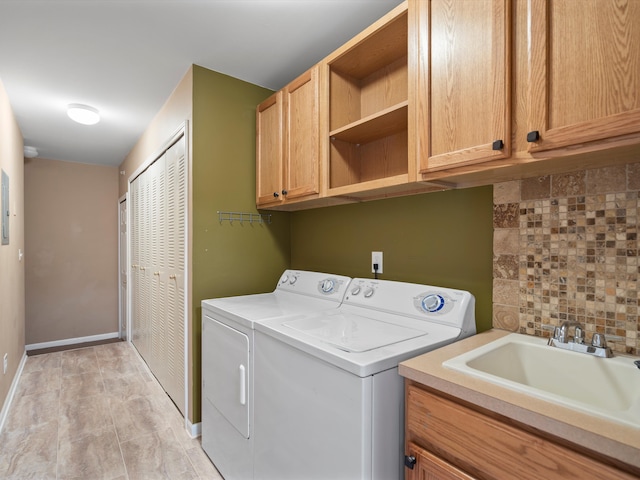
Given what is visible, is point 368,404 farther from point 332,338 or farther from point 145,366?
point 145,366

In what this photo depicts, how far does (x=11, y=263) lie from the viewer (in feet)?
9.36

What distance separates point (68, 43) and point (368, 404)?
2.44m

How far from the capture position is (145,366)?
3.46 m

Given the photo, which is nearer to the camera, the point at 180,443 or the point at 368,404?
the point at 368,404

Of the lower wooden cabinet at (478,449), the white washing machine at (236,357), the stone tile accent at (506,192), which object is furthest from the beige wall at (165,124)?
the lower wooden cabinet at (478,449)

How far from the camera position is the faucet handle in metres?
1.09

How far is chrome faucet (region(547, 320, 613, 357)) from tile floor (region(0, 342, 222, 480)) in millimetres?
1788

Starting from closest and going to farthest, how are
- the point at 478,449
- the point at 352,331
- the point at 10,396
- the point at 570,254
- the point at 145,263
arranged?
the point at 478,449 < the point at 570,254 < the point at 352,331 < the point at 10,396 < the point at 145,263

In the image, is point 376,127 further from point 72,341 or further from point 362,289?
point 72,341

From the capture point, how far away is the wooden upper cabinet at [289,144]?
1.82 metres

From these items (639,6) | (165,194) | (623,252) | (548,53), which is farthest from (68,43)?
(623,252)

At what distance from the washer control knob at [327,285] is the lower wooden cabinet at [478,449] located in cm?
95

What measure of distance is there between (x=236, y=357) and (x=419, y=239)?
1.07 m

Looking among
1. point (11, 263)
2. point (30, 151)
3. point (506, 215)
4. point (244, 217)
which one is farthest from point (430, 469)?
point (30, 151)
